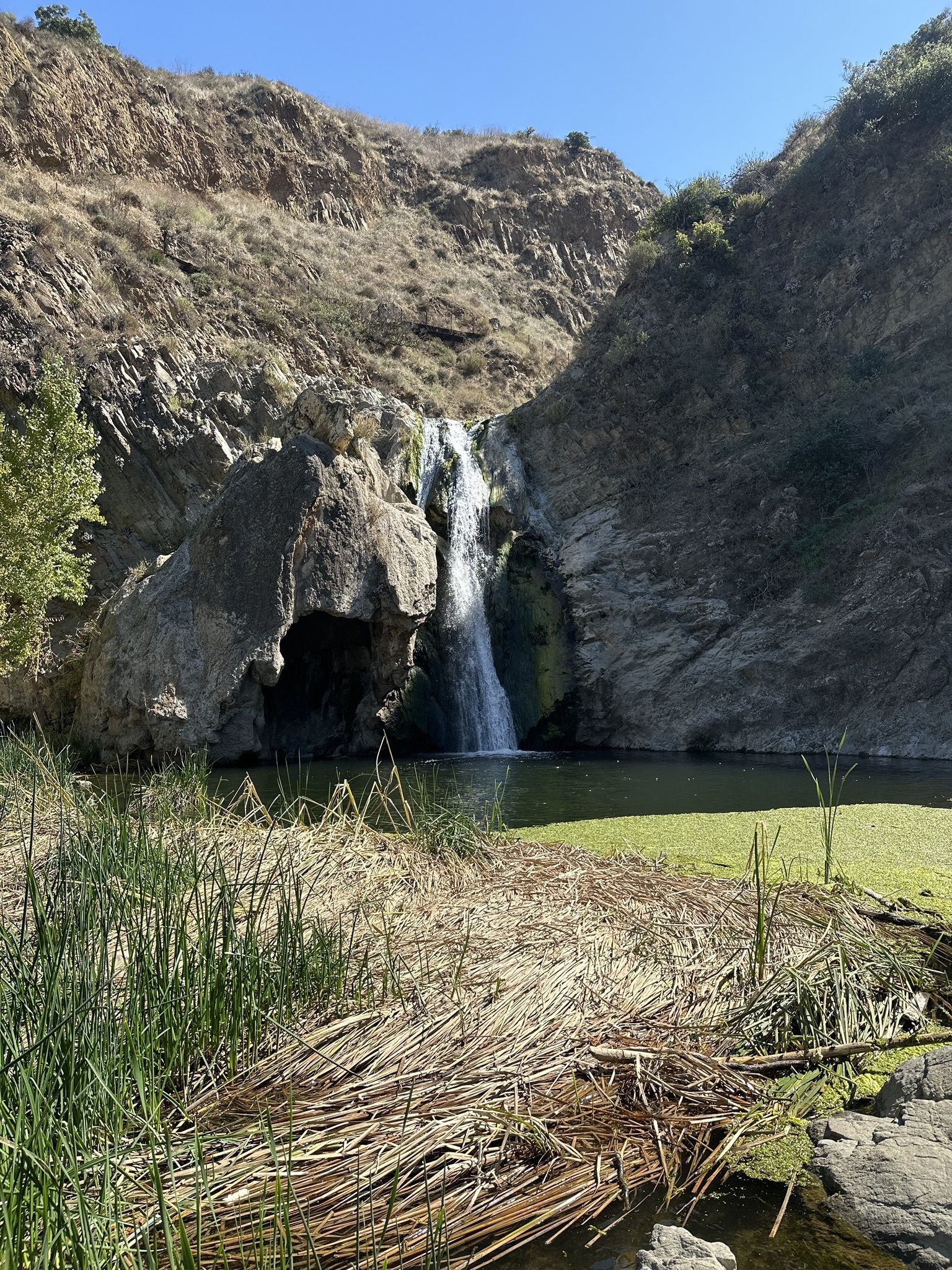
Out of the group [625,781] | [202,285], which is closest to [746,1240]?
[625,781]

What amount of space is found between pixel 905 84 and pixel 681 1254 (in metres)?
30.5

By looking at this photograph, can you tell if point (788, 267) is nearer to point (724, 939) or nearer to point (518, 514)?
point (518, 514)

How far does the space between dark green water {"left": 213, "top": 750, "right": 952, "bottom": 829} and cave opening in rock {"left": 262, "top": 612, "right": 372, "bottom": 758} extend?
1.32 meters

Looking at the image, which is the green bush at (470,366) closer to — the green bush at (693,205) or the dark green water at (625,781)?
the green bush at (693,205)

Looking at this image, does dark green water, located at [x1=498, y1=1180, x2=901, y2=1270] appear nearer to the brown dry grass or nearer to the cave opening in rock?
the brown dry grass

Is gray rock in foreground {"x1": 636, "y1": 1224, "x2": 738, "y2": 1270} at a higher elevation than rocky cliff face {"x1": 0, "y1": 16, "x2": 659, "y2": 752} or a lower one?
lower

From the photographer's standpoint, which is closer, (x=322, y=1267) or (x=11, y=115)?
(x=322, y=1267)

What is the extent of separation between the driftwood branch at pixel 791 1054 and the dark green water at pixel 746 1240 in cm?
50

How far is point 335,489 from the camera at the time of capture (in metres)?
17.0

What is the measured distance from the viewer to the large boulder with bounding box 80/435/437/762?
623 inches

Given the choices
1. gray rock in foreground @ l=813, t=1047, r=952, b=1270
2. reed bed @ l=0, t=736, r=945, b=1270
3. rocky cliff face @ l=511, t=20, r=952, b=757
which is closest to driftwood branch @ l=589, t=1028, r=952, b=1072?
reed bed @ l=0, t=736, r=945, b=1270

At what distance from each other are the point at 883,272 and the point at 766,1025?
24263 mm

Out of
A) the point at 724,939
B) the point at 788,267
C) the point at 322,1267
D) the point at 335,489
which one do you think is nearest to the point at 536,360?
the point at 788,267

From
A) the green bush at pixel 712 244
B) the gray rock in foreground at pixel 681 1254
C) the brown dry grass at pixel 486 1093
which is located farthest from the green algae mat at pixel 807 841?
the green bush at pixel 712 244
